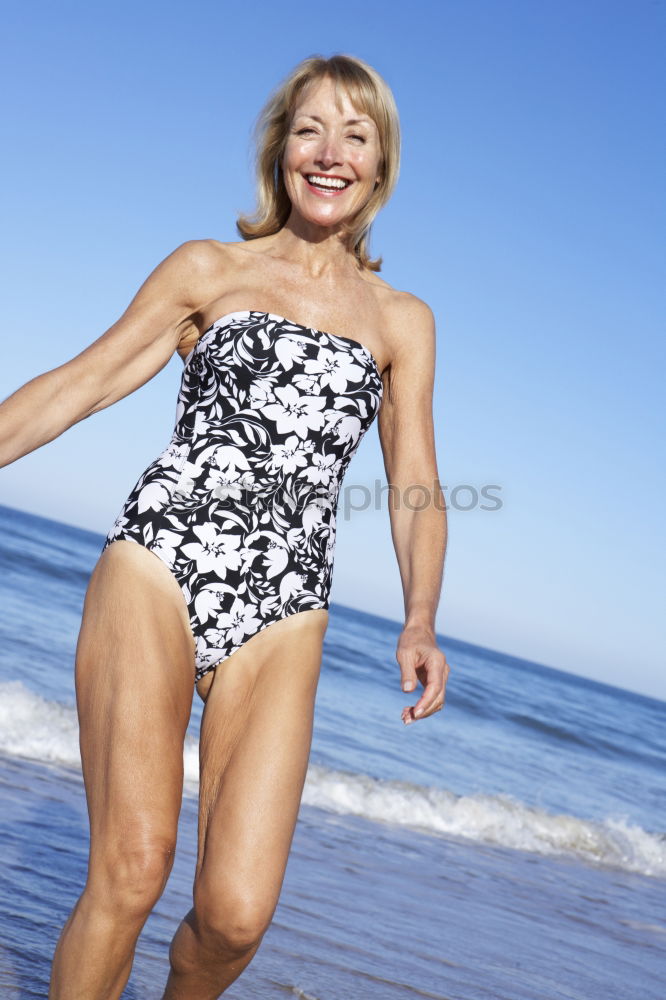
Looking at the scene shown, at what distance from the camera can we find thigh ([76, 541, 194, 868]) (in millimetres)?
2393

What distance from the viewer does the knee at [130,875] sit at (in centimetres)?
234

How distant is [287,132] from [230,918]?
7.10 feet

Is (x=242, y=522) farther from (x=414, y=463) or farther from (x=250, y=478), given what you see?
(x=414, y=463)

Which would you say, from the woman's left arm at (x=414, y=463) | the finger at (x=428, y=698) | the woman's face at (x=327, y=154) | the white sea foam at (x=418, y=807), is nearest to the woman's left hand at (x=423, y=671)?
the finger at (x=428, y=698)

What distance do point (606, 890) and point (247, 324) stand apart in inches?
258

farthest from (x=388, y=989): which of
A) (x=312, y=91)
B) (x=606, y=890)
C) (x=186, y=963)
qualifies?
(x=606, y=890)

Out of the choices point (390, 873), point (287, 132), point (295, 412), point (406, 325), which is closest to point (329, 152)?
point (287, 132)

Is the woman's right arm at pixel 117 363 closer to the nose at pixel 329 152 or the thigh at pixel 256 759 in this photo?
the nose at pixel 329 152

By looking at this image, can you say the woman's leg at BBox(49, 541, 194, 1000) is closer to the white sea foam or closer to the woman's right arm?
the woman's right arm

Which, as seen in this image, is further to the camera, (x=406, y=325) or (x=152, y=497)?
(x=406, y=325)

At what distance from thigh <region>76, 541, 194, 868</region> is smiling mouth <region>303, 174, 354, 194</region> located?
1201mm

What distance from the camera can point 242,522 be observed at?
2.73 meters

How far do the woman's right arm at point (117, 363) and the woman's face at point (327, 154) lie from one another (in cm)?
36

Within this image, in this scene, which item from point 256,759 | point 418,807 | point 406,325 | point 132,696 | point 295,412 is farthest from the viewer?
point 418,807
